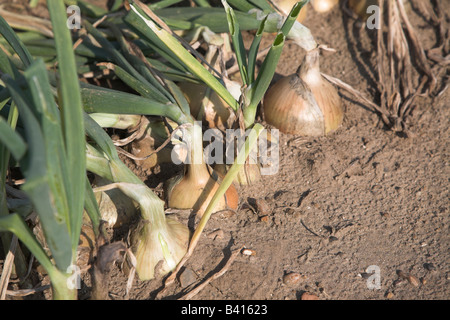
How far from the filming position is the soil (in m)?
1.22

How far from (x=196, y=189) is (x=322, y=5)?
1239 mm

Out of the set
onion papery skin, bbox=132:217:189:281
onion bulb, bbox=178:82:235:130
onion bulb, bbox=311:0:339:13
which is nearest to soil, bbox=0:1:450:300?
onion papery skin, bbox=132:217:189:281

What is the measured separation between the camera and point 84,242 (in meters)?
1.28

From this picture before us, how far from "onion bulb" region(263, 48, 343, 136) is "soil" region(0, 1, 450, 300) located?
5cm

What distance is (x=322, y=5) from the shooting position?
6.98ft

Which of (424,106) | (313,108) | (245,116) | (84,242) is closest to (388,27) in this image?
(424,106)

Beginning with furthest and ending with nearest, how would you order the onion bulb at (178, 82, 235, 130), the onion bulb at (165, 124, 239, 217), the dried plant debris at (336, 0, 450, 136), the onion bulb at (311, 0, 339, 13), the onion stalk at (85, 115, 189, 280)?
the onion bulb at (311, 0, 339, 13), the dried plant debris at (336, 0, 450, 136), the onion bulb at (178, 82, 235, 130), the onion bulb at (165, 124, 239, 217), the onion stalk at (85, 115, 189, 280)

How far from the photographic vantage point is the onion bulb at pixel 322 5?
212 centimetres

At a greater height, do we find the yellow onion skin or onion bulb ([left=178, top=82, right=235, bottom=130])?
onion bulb ([left=178, top=82, right=235, bottom=130])

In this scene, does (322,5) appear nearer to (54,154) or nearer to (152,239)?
(152,239)

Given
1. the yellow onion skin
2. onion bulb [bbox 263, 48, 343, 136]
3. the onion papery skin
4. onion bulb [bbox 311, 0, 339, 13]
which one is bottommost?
the onion papery skin

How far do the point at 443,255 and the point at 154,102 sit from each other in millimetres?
898

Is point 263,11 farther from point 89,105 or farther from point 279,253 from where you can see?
point 279,253

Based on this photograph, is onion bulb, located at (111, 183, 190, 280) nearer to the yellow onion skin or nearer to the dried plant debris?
the yellow onion skin
